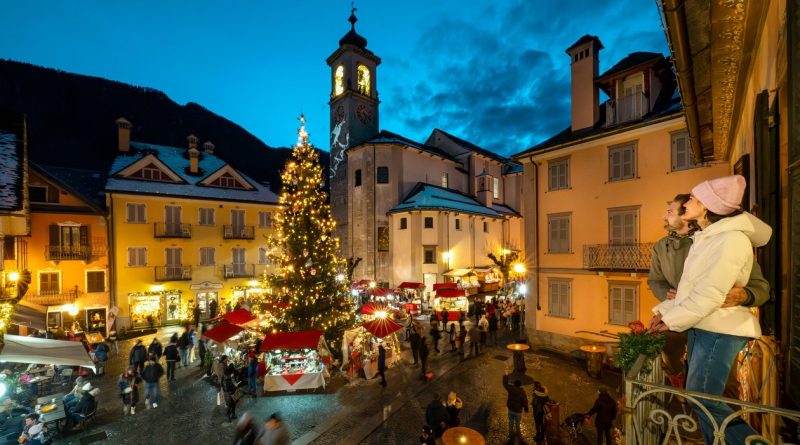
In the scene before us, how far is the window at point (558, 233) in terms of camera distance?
1731 cm

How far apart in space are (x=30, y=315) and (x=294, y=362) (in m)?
16.1

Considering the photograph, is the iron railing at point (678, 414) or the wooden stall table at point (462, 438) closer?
the iron railing at point (678, 414)

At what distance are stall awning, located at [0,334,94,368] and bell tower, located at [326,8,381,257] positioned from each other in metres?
26.5

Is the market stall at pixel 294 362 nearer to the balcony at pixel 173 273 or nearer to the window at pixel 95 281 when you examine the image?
the balcony at pixel 173 273

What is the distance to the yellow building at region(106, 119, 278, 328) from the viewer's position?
24328 mm

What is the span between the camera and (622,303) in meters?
15.4

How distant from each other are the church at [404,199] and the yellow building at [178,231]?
9.73 metres

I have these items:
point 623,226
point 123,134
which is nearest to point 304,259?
point 623,226

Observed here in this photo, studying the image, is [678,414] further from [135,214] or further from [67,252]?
[135,214]

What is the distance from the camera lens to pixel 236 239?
28.7 meters

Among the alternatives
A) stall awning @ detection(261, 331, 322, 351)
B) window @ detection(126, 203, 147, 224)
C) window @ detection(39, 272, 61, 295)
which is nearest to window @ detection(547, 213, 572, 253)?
stall awning @ detection(261, 331, 322, 351)

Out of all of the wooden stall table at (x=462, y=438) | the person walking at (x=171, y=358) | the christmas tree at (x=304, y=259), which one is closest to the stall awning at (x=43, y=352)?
the person walking at (x=171, y=358)

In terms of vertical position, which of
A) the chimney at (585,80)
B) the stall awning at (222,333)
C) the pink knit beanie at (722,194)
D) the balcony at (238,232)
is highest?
the chimney at (585,80)

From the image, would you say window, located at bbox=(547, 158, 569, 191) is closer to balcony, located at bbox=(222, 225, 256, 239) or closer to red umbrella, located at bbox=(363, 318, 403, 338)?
red umbrella, located at bbox=(363, 318, 403, 338)
